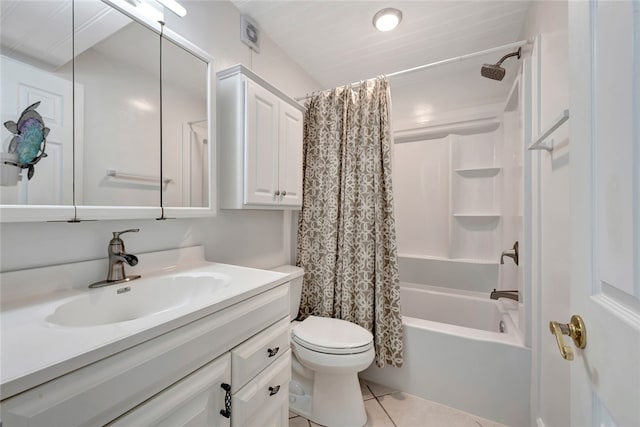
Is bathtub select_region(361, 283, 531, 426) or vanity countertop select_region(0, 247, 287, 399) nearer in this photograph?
vanity countertop select_region(0, 247, 287, 399)

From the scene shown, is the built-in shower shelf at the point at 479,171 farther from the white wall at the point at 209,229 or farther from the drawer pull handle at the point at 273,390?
the drawer pull handle at the point at 273,390

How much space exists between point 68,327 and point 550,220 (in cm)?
169

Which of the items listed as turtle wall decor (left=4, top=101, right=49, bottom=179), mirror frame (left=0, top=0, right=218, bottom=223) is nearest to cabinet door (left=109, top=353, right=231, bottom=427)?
mirror frame (left=0, top=0, right=218, bottom=223)

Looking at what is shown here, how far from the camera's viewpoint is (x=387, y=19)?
5.10ft

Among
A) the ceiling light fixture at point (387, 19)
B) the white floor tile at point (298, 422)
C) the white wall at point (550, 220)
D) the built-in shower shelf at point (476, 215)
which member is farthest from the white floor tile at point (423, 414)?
the ceiling light fixture at point (387, 19)

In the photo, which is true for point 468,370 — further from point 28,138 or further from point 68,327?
point 28,138

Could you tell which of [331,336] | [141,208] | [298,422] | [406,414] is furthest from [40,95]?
[406,414]

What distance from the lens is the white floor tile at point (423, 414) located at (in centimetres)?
140

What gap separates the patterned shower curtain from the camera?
5.39ft

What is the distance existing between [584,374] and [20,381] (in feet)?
3.27

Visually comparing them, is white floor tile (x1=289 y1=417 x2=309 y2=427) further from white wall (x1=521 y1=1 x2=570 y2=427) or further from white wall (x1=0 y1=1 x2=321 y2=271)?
white wall (x1=521 y1=1 x2=570 y2=427)

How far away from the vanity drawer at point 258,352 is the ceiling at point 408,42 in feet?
5.77

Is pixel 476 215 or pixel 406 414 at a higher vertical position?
pixel 476 215

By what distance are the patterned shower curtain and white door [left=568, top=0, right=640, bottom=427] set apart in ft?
3.60
